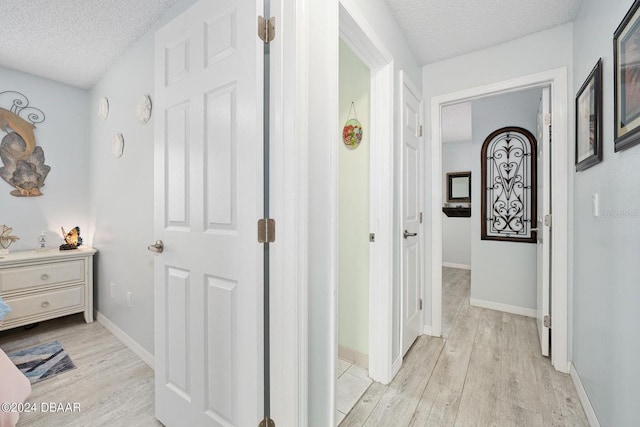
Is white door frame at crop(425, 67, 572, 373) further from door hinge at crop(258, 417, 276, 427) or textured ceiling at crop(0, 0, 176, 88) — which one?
textured ceiling at crop(0, 0, 176, 88)

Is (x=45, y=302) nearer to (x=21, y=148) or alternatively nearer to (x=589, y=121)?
(x=21, y=148)

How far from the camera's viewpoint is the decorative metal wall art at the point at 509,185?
296 cm

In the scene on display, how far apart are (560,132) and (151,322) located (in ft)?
A: 10.3

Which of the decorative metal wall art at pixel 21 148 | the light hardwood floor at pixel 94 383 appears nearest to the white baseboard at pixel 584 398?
the light hardwood floor at pixel 94 383

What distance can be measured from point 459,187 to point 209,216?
18.2ft

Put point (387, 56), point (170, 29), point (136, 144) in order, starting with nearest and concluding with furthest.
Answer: point (170, 29), point (387, 56), point (136, 144)

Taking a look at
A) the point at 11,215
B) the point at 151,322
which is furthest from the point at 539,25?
the point at 11,215

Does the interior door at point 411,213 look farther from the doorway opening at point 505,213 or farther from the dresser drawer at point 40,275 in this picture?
the dresser drawer at point 40,275

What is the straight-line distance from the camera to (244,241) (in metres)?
1.06

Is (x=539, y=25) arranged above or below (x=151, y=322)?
above

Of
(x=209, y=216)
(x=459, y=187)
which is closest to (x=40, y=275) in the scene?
(x=209, y=216)

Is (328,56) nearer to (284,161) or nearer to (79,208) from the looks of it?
(284,161)

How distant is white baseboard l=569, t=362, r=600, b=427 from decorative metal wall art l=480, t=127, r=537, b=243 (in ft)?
4.73

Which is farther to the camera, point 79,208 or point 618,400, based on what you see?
point 79,208
